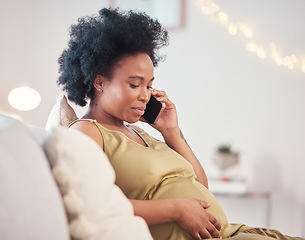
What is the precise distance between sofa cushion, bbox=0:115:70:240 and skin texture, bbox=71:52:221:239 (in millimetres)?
393

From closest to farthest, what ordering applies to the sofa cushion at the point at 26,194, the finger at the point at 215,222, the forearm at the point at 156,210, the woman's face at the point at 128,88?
the sofa cushion at the point at 26,194, the forearm at the point at 156,210, the finger at the point at 215,222, the woman's face at the point at 128,88

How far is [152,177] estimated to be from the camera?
44.3 inches

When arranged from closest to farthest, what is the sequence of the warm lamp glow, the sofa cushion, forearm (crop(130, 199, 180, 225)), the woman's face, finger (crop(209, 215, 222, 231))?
1. the sofa cushion
2. forearm (crop(130, 199, 180, 225))
3. finger (crop(209, 215, 222, 231))
4. the woman's face
5. the warm lamp glow

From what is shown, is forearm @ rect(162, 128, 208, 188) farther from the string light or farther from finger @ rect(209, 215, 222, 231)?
the string light

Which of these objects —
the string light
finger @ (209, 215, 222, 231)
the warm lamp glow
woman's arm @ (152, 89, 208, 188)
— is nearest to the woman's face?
woman's arm @ (152, 89, 208, 188)

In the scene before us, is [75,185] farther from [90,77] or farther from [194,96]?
[194,96]

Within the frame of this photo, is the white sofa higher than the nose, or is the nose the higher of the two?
the nose

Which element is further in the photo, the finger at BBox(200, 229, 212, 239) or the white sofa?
the finger at BBox(200, 229, 212, 239)

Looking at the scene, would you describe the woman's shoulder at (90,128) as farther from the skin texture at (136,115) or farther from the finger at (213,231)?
the finger at (213,231)

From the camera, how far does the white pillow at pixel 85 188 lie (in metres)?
0.65

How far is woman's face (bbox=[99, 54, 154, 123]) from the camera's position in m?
1.23

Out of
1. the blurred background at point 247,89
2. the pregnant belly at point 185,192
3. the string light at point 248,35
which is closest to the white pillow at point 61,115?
the pregnant belly at point 185,192

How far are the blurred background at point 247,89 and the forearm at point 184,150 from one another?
4.15ft

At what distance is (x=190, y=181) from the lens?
3.92ft
